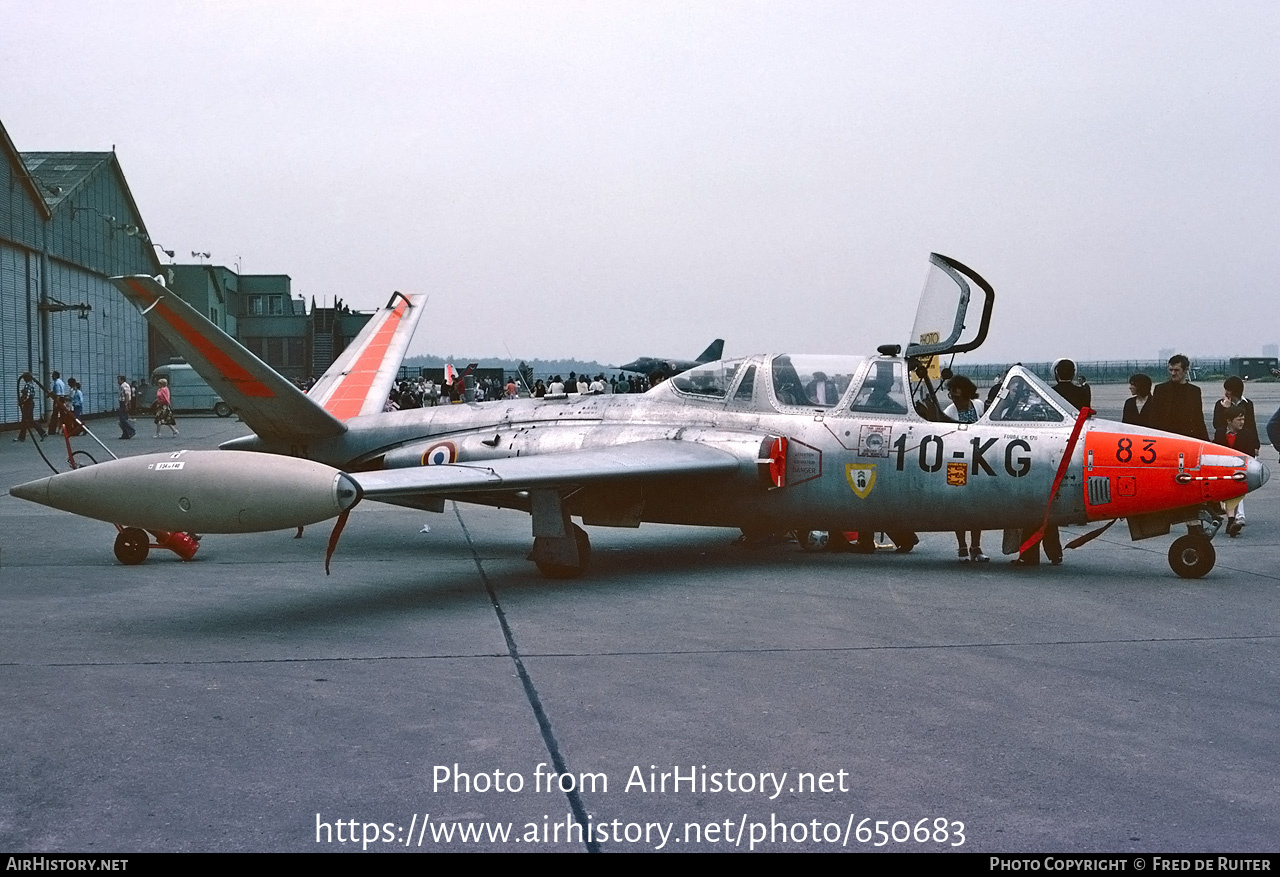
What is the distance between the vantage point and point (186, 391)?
197 feet

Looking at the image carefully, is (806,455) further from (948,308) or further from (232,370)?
(232,370)

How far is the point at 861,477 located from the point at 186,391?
2246 inches

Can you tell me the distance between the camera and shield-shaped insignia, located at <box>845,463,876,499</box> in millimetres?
9641

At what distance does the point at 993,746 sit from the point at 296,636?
4.39 m

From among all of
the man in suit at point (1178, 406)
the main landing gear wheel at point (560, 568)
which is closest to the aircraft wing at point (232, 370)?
the main landing gear wheel at point (560, 568)

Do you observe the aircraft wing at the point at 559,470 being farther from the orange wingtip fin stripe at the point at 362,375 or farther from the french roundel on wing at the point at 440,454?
the orange wingtip fin stripe at the point at 362,375

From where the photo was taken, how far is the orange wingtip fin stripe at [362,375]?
43.5 feet

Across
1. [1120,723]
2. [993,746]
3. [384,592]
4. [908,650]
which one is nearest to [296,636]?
[384,592]

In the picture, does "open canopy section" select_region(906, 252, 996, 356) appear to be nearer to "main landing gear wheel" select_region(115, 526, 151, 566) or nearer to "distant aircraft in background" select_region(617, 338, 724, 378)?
"main landing gear wheel" select_region(115, 526, 151, 566)

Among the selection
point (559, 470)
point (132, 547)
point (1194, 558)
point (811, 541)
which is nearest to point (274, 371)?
point (132, 547)

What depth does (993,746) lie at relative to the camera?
4.77 meters

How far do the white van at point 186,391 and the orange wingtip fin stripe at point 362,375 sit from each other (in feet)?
149

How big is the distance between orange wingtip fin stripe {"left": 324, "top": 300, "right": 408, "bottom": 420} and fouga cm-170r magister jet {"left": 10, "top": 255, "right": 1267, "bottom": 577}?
1.67 m

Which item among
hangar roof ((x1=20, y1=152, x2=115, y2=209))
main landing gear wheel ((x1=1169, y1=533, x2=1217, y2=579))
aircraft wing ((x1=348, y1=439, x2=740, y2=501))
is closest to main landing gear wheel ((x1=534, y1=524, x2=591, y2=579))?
aircraft wing ((x1=348, y1=439, x2=740, y2=501))
